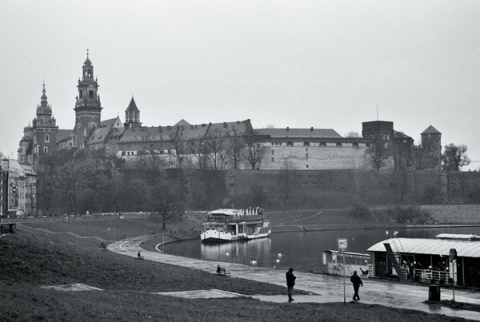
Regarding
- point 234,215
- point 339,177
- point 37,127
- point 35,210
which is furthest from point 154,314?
point 37,127

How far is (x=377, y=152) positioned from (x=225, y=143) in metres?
33.3

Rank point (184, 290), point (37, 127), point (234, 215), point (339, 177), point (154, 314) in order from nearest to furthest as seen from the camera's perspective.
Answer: point (154, 314) < point (184, 290) < point (234, 215) < point (339, 177) < point (37, 127)

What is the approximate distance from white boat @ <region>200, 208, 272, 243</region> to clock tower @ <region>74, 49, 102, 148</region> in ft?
290

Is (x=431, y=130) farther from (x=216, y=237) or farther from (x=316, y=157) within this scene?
(x=216, y=237)

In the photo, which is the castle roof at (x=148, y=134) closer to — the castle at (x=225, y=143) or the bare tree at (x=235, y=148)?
the castle at (x=225, y=143)

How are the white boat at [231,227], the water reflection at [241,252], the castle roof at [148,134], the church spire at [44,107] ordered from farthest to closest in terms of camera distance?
1. the church spire at [44,107]
2. the castle roof at [148,134]
3. the white boat at [231,227]
4. the water reflection at [241,252]

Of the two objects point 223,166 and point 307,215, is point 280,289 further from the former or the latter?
point 223,166

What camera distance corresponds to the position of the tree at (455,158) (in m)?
156

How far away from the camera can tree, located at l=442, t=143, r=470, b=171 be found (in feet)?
513

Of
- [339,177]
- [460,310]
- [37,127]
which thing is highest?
[37,127]

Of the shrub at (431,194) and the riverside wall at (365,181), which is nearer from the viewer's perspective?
the shrub at (431,194)

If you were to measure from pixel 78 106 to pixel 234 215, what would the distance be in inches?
3729

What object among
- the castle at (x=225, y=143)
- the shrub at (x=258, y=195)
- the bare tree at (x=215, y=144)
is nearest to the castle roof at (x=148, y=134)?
the castle at (x=225, y=143)

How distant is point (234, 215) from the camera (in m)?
89.2
